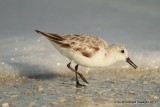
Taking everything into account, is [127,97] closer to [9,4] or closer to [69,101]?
[69,101]

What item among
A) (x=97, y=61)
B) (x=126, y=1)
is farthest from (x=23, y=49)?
(x=126, y=1)

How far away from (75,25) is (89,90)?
3703 millimetres

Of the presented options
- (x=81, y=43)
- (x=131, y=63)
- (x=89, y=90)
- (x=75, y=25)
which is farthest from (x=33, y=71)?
(x=75, y=25)

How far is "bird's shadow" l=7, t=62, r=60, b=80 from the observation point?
9773 millimetres

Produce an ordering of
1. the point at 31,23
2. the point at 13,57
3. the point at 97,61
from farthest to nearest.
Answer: the point at 31,23
the point at 13,57
the point at 97,61

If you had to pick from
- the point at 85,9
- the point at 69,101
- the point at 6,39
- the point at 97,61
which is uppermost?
the point at 85,9

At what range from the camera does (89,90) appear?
8.78 m

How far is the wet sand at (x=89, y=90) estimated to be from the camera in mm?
7817

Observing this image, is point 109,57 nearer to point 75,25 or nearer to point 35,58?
point 35,58

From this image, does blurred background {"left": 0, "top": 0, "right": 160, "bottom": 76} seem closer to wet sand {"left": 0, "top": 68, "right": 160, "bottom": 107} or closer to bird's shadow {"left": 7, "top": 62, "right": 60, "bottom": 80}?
bird's shadow {"left": 7, "top": 62, "right": 60, "bottom": 80}

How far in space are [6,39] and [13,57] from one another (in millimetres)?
1021

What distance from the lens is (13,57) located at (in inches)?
410

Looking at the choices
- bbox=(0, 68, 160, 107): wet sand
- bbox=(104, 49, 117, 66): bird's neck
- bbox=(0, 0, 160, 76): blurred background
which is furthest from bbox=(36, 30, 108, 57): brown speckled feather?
bbox=(0, 0, 160, 76): blurred background

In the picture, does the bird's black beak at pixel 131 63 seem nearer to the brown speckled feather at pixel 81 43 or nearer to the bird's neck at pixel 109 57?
the bird's neck at pixel 109 57
